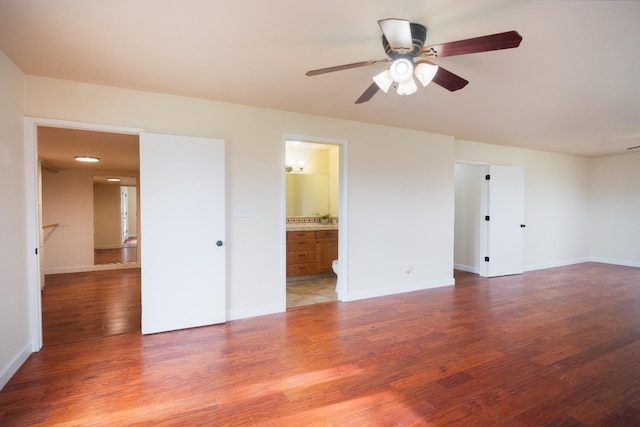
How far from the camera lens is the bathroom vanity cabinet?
524 centimetres

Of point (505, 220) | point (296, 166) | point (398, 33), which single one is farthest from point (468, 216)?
point (398, 33)

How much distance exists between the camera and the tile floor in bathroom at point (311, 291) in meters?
4.20

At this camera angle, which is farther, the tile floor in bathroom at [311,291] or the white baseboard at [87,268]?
the white baseboard at [87,268]

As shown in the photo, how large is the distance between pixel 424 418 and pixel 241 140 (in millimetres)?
3047

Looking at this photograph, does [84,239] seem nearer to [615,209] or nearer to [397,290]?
[397,290]

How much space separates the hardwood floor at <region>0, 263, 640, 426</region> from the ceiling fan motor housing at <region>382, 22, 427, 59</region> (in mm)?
2233

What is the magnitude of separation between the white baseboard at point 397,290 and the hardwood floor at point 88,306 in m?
2.55

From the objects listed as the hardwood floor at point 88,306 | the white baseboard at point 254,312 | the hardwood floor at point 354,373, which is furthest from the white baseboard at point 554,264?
the hardwood floor at point 88,306

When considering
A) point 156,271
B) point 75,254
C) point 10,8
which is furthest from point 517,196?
point 75,254

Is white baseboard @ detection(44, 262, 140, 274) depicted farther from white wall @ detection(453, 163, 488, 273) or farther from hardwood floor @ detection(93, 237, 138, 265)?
white wall @ detection(453, 163, 488, 273)

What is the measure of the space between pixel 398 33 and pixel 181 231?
8.62ft

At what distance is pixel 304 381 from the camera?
90.0 inches

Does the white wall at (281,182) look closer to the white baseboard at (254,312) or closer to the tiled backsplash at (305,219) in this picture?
the white baseboard at (254,312)

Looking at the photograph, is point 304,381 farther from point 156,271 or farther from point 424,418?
point 156,271
